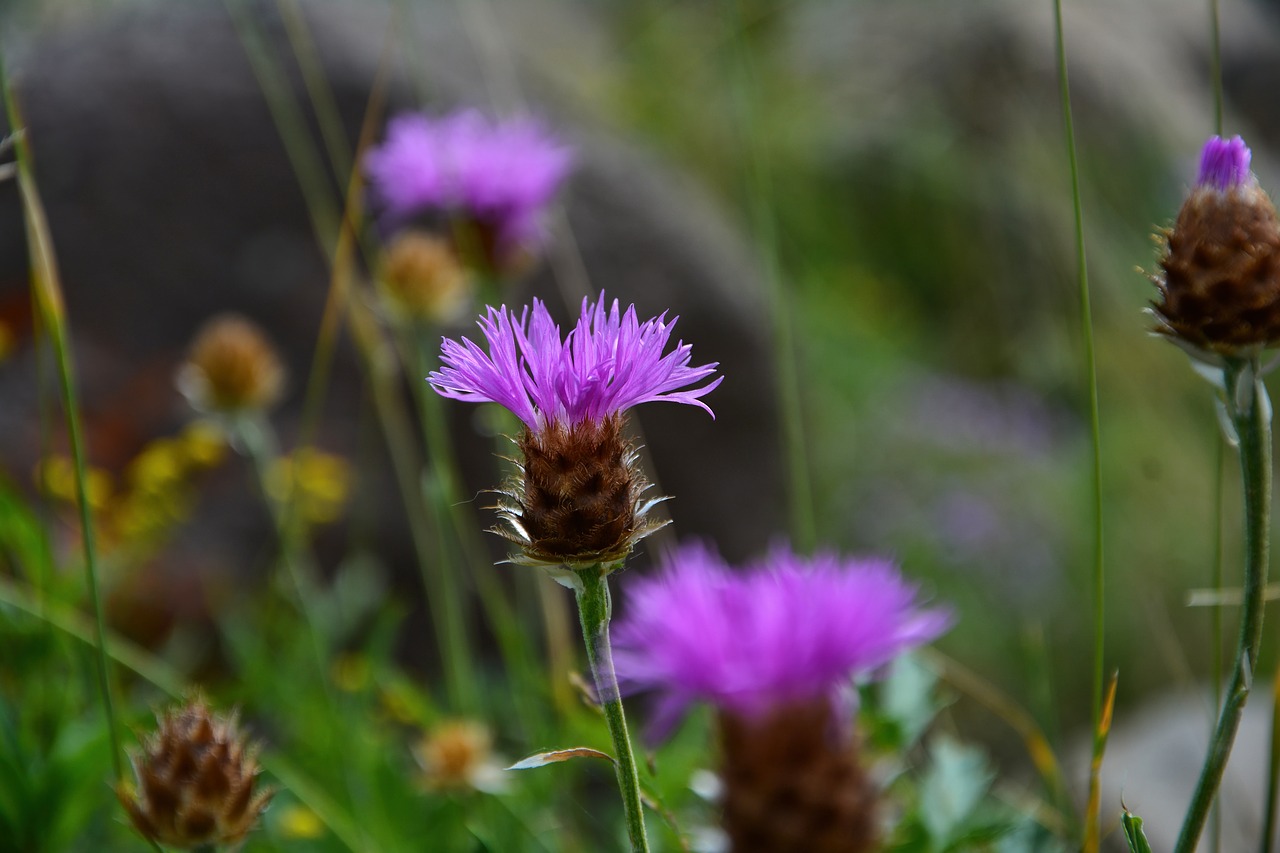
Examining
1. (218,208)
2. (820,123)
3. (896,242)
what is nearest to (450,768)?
(218,208)

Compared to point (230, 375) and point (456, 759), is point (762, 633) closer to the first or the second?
point (456, 759)

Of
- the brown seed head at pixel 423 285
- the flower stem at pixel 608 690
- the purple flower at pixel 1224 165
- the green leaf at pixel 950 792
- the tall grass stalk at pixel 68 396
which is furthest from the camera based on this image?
the brown seed head at pixel 423 285

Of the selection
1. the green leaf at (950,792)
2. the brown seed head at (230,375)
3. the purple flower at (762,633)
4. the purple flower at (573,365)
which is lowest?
the green leaf at (950,792)

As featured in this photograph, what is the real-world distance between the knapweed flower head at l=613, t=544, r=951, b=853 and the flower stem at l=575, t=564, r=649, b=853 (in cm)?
2

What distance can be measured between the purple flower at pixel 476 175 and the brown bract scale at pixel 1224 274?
0.96m

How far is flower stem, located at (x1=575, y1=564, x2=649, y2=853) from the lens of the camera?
639mm

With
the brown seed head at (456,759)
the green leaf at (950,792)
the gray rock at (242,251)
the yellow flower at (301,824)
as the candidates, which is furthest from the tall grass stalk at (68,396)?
the gray rock at (242,251)

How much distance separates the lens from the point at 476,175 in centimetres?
153

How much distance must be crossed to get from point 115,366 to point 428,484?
1.59m

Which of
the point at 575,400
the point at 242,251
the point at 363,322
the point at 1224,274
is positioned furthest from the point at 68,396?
the point at 242,251

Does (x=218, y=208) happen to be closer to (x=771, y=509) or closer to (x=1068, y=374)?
(x=771, y=509)

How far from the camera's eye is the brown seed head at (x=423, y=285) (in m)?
1.67

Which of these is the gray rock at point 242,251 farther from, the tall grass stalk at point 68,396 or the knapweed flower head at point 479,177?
the tall grass stalk at point 68,396

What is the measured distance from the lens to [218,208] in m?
2.69
